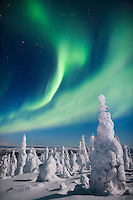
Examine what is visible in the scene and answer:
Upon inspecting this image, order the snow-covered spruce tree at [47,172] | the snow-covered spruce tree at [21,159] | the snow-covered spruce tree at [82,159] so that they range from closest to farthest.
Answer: the snow-covered spruce tree at [47,172]
the snow-covered spruce tree at [21,159]
the snow-covered spruce tree at [82,159]

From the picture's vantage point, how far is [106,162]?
882 centimetres

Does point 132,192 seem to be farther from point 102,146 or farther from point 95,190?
point 102,146

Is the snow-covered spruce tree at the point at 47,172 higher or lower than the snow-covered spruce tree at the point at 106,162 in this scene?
lower

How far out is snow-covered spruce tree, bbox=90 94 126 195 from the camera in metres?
8.23

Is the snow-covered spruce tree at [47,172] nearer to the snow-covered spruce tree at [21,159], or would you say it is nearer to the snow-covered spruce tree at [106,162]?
the snow-covered spruce tree at [106,162]

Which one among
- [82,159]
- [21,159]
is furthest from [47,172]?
[82,159]

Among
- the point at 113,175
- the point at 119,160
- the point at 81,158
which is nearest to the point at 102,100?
the point at 119,160

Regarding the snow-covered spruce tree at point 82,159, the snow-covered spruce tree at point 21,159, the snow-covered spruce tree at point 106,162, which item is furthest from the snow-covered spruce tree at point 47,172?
the snow-covered spruce tree at point 82,159

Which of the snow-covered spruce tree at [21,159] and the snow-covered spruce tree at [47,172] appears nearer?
the snow-covered spruce tree at [47,172]

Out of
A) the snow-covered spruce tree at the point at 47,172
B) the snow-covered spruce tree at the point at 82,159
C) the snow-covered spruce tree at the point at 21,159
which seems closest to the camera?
the snow-covered spruce tree at the point at 47,172

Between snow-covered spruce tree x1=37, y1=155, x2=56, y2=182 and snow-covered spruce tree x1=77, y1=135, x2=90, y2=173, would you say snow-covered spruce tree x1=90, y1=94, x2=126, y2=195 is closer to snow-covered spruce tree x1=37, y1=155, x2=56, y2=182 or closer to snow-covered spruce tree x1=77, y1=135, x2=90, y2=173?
snow-covered spruce tree x1=37, y1=155, x2=56, y2=182

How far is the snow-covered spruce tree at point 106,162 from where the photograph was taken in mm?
8234

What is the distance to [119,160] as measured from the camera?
8.77m

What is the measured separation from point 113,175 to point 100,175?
886 mm
